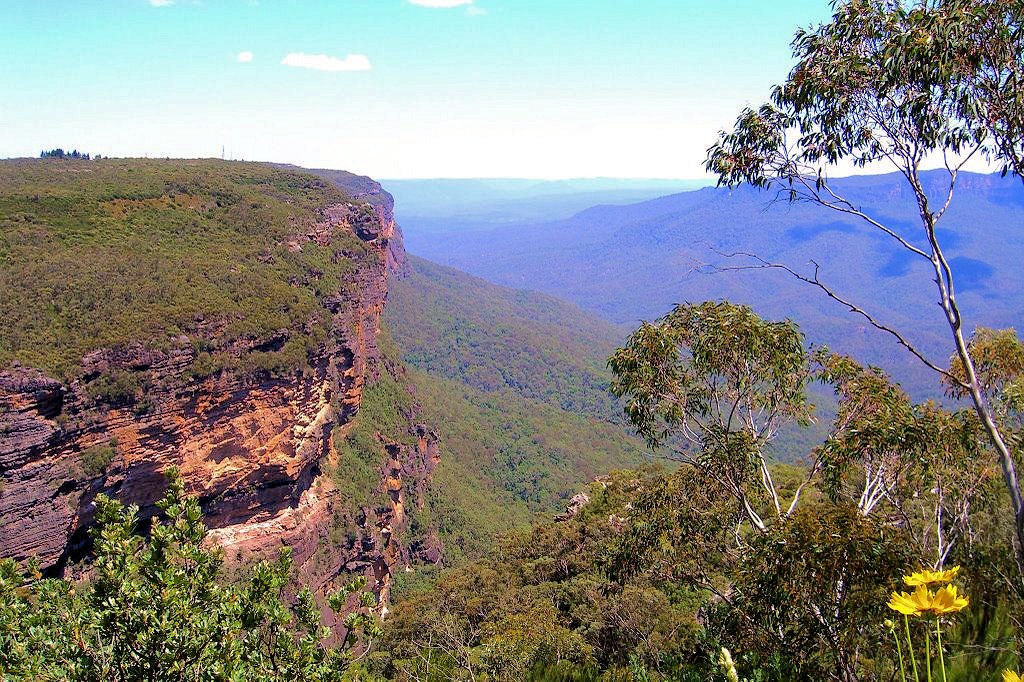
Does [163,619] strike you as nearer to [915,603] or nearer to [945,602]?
[915,603]

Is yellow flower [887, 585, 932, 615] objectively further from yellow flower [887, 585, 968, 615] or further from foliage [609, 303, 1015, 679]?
foliage [609, 303, 1015, 679]

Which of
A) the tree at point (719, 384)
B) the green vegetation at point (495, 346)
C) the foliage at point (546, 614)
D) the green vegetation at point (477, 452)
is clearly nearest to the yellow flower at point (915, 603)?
the foliage at point (546, 614)

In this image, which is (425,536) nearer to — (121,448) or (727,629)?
(121,448)

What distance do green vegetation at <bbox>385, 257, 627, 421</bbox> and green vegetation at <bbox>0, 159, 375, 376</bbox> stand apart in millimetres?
50769

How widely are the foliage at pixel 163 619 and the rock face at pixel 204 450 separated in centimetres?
1926

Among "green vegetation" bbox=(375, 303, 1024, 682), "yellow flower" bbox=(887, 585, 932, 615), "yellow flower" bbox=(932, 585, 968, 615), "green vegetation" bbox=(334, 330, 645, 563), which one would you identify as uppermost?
"yellow flower" bbox=(932, 585, 968, 615)

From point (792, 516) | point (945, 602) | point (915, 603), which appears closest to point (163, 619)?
point (915, 603)

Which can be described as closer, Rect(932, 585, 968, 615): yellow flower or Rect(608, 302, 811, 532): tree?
Rect(932, 585, 968, 615): yellow flower

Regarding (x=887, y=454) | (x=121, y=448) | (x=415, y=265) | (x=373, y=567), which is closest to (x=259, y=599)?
(x=887, y=454)

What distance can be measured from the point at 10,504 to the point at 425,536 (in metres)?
26.0

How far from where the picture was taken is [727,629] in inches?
308

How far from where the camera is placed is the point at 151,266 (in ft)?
96.1

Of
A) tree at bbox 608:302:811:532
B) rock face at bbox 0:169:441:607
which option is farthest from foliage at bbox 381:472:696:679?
rock face at bbox 0:169:441:607

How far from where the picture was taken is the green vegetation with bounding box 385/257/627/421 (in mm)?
92000
